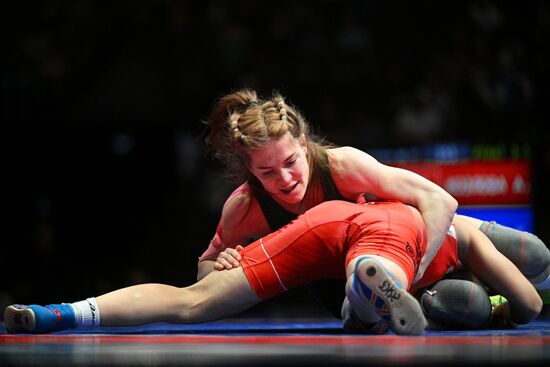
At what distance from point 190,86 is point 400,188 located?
3676 millimetres

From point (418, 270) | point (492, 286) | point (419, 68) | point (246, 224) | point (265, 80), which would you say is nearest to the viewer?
point (418, 270)

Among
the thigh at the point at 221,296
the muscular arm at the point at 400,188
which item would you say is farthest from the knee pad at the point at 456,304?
the thigh at the point at 221,296

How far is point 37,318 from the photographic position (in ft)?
6.93

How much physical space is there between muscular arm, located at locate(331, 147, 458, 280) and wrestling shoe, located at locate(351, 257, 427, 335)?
1.17 feet

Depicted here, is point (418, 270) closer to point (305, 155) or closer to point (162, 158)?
point (305, 155)

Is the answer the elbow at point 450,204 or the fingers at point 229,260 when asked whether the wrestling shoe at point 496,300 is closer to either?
the elbow at point 450,204

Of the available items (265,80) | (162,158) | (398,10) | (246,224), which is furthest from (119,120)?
(246,224)

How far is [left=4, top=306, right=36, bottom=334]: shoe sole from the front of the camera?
2.11 meters

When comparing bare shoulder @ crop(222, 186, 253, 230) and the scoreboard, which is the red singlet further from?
the scoreboard

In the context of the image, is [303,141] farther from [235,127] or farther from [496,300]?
[496,300]

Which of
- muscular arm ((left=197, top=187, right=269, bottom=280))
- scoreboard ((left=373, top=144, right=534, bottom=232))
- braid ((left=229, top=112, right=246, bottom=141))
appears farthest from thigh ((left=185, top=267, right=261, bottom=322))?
scoreboard ((left=373, top=144, right=534, bottom=232))

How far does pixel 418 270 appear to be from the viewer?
7.31 ft

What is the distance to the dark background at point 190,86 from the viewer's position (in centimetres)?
552

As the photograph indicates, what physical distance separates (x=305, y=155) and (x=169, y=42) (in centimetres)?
375
